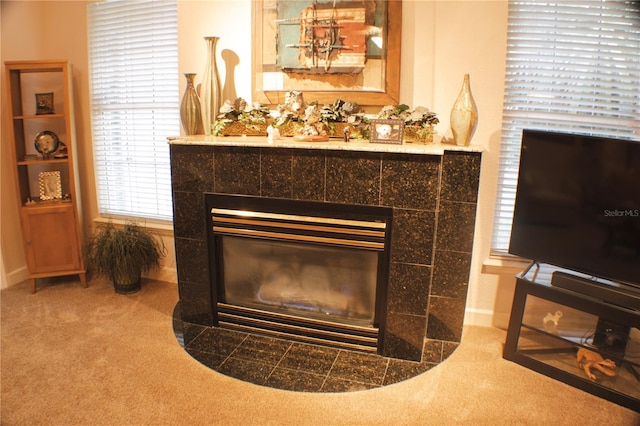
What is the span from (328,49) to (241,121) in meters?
0.68

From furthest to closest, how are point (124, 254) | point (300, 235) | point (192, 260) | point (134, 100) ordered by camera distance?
point (134, 100) < point (124, 254) < point (192, 260) < point (300, 235)

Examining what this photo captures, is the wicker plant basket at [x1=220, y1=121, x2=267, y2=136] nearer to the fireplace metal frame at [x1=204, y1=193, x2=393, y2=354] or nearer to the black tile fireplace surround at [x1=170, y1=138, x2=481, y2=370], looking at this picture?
the black tile fireplace surround at [x1=170, y1=138, x2=481, y2=370]

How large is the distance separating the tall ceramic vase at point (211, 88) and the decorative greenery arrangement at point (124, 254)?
3.50 ft

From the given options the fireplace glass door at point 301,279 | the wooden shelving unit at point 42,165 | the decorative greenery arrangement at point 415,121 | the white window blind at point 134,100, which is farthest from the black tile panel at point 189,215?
the decorative greenery arrangement at point 415,121

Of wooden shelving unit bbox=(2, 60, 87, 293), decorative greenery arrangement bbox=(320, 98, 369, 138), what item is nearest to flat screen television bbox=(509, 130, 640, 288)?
decorative greenery arrangement bbox=(320, 98, 369, 138)

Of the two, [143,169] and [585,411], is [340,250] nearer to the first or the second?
[585,411]

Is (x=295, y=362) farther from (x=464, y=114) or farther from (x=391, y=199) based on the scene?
(x=464, y=114)

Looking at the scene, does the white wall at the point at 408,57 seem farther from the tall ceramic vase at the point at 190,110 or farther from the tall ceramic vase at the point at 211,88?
the tall ceramic vase at the point at 190,110

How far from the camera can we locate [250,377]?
2344 mm

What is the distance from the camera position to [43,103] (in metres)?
3.32

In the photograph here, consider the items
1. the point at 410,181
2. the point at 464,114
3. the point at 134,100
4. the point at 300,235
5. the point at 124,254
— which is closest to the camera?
the point at 410,181

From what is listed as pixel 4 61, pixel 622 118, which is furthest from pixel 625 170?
pixel 4 61

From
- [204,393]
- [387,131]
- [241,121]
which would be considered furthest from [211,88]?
[204,393]

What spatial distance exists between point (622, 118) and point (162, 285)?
10.7ft
